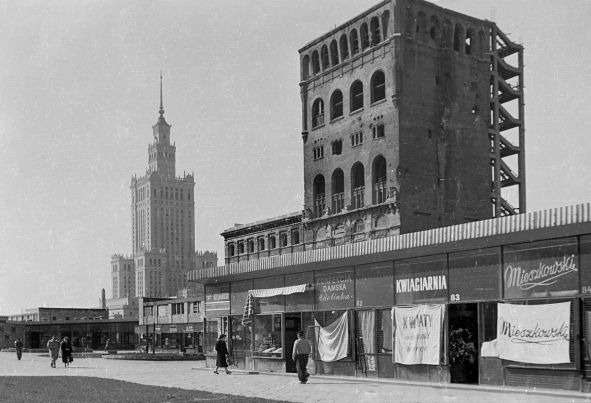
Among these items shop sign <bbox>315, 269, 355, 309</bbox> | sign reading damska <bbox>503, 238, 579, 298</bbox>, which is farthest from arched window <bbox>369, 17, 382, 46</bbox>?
sign reading damska <bbox>503, 238, 579, 298</bbox>

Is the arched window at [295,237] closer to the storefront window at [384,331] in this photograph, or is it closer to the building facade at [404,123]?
the building facade at [404,123]

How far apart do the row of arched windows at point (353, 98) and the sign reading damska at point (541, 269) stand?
41.9 m

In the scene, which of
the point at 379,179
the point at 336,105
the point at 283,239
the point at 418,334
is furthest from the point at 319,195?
the point at 418,334

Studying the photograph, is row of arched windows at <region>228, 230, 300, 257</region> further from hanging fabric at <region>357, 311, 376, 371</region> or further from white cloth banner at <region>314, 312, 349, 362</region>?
hanging fabric at <region>357, 311, 376, 371</region>

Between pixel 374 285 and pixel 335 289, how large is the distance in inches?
84.1

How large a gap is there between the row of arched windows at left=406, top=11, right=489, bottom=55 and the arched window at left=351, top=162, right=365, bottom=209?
36.3 ft

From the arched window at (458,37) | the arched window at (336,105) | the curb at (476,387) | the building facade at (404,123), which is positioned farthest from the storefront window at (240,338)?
the arched window at (458,37)

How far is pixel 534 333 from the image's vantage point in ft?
67.9

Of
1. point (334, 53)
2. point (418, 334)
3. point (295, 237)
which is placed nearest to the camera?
point (418, 334)

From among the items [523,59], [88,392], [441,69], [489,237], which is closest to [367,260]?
[489,237]

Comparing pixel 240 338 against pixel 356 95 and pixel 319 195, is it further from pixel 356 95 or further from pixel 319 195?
pixel 319 195

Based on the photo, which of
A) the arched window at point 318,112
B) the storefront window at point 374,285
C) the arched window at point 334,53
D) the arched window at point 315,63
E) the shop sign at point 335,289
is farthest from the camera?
the arched window at point 315,63

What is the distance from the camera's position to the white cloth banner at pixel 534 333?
19.9 metres

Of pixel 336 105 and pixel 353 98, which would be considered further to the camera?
pixel 336 105
